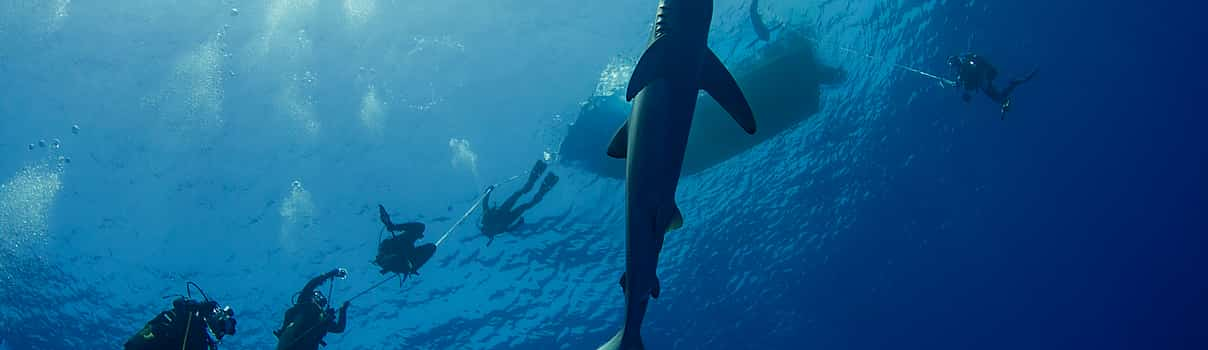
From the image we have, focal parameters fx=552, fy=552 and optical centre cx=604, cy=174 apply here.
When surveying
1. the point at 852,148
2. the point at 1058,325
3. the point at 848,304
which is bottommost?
the point at 1058,325

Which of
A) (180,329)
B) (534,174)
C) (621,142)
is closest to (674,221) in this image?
(621,142)

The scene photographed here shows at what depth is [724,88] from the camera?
3982mm

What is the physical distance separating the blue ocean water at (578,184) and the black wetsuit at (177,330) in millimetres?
8397

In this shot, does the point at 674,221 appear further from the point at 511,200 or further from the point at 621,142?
the point at 511,200

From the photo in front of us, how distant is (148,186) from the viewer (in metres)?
15.9

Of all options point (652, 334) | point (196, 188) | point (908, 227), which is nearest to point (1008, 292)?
point (908, 227)

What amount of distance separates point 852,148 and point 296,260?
2134cm

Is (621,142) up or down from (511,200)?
down

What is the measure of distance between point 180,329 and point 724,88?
747 cm

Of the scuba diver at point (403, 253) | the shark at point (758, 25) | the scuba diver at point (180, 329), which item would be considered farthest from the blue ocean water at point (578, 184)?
the scuba diver at point (180, 329)

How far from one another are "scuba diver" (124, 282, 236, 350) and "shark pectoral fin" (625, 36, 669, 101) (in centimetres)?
642

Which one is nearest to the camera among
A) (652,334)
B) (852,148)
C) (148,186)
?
(148,186)

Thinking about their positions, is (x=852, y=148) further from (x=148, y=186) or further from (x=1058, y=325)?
(x=1058, y=325)

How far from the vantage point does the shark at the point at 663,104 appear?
353cm
